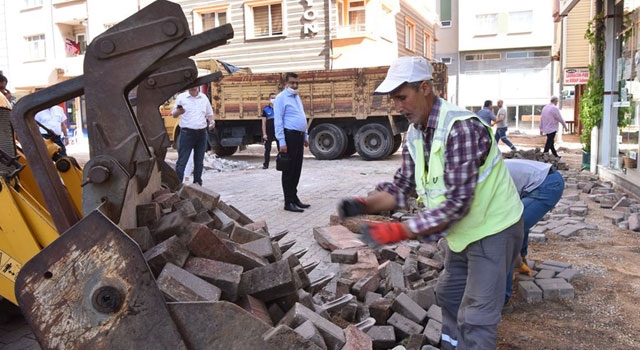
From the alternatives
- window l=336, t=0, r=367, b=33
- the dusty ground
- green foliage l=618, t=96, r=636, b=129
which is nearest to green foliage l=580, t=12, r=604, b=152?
green foliage l=618, t=96, r=636, b=129

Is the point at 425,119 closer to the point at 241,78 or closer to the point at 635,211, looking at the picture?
the point at 635,211

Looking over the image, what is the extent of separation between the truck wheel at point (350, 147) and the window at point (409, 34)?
9694mm

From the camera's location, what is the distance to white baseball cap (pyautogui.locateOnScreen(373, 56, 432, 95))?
2.57 m

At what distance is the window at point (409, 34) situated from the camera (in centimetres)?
2485

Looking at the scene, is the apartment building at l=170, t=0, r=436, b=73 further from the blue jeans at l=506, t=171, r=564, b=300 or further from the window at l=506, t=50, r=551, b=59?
the blue jeans at l=506, t=171, r=564, b=300

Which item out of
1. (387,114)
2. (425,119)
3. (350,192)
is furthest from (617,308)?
(387,114)

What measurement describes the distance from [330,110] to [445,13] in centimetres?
2355

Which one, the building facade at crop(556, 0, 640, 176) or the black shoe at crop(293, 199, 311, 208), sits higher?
the building facade at crop(556, 0, 640, 176)

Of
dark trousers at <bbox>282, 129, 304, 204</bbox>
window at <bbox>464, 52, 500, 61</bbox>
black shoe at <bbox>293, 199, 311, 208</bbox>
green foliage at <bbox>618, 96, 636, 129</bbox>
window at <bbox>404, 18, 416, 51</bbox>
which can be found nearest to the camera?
dark trousers at <bbox>282, 129, 304, 204</bbox>

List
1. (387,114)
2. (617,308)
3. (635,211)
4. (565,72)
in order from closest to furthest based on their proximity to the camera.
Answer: (617,308)
(635,211)
(387,114)
(565,72)

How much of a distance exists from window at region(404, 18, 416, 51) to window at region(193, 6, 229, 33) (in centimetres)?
821

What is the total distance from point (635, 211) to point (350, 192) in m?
4.42

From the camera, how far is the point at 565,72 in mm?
23938

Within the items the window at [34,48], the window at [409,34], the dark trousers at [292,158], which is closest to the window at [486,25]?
the window at [409,34]
